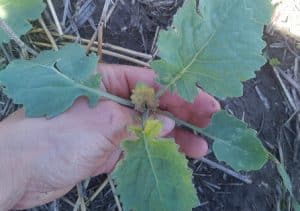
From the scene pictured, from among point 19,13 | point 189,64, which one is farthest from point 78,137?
point 19,13

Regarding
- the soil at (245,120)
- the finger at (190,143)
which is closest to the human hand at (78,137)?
the finger at (190,143)

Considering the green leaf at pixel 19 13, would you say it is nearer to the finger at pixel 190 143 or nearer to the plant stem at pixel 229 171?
the finger at pixel 190 143

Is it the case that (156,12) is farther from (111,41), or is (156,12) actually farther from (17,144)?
(17,144)

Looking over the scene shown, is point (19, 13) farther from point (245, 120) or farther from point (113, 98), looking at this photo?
point (245, 120)

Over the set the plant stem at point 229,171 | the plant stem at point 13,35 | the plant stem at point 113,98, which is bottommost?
the plant stem at point 229,171

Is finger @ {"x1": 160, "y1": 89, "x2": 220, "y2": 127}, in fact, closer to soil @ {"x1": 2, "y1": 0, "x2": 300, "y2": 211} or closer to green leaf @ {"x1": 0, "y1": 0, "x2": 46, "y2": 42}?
soil @ {"x1": 2, "y1": 0, "x2": 300, "y2": 211}

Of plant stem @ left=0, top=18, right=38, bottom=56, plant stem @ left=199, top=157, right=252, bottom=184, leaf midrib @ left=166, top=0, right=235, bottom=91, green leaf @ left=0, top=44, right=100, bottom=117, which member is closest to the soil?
plant stem @ left=199, top=157, right=252, bottom=184

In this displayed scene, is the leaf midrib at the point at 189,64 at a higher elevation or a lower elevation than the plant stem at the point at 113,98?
higher
